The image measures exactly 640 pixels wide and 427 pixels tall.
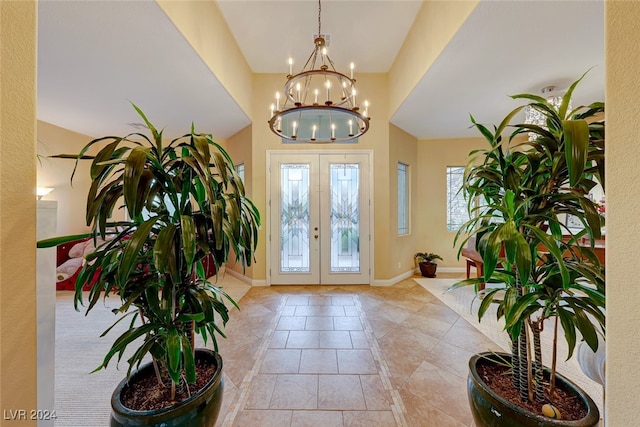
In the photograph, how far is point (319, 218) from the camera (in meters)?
4.43

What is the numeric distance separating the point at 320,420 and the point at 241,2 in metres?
4.15

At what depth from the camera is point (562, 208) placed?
3.44 feet

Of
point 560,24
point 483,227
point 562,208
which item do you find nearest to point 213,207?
point 483,227

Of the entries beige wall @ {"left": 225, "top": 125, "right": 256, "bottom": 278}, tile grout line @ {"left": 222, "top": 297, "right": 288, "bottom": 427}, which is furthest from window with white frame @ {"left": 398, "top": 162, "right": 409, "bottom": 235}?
tile grout line @ {"left": 222, "top": 297, "right": 288, "bottom": 427}

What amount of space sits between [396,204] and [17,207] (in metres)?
4.44

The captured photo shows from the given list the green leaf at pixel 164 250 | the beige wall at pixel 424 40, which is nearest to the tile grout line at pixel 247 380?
the green leaf at pixel 164 250

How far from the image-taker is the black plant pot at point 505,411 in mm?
922

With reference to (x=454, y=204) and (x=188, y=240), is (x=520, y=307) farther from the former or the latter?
(x=454, y=204)

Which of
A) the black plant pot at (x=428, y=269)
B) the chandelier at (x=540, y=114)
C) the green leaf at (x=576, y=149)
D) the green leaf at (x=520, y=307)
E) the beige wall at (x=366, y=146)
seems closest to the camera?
the green leaf at (x=576, y=149)

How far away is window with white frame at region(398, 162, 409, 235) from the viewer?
4.82 meters

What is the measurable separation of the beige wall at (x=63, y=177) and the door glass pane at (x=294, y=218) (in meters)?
4.14

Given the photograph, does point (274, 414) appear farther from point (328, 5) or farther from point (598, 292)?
point (328, 5)

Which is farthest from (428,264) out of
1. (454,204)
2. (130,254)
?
(130,254)

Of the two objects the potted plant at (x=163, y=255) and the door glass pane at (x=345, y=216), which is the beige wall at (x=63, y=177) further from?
the potted plant at (x=163, y=255)
